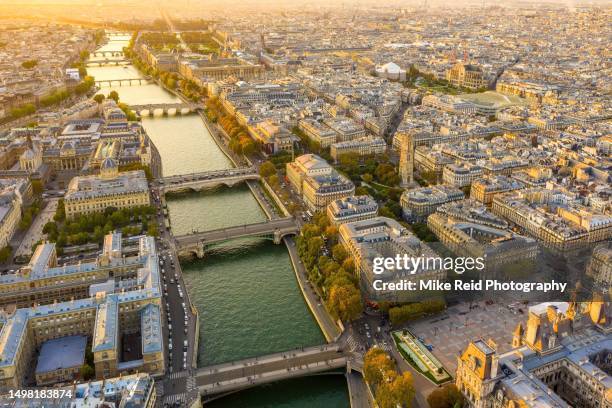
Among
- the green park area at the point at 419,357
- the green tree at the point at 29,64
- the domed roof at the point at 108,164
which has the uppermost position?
the green tree at the point at 29,64

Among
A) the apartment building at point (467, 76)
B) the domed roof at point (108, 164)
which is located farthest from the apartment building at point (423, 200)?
the apartment building at point (467, 76)

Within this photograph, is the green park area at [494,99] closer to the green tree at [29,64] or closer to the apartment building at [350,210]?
the apartment building at [350,210]

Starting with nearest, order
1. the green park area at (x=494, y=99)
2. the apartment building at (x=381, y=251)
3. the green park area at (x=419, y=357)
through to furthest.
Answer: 1. the green park area at (x=419, y=357)
2. the apartment building at (x=381, y=251)
3. the green park area at (x=494, y=99)

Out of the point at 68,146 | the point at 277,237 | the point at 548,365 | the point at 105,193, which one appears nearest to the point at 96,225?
the point at 105,193

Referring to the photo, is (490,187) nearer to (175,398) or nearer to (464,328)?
(464,328)

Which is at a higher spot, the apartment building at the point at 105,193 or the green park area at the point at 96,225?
the apartment building at the point at 105,193

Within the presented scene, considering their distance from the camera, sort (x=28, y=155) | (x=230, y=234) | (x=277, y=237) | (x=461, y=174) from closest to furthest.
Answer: (x=230, y=234), (x=277, y=237), (x=461, y=174), (x=28, y=155)
